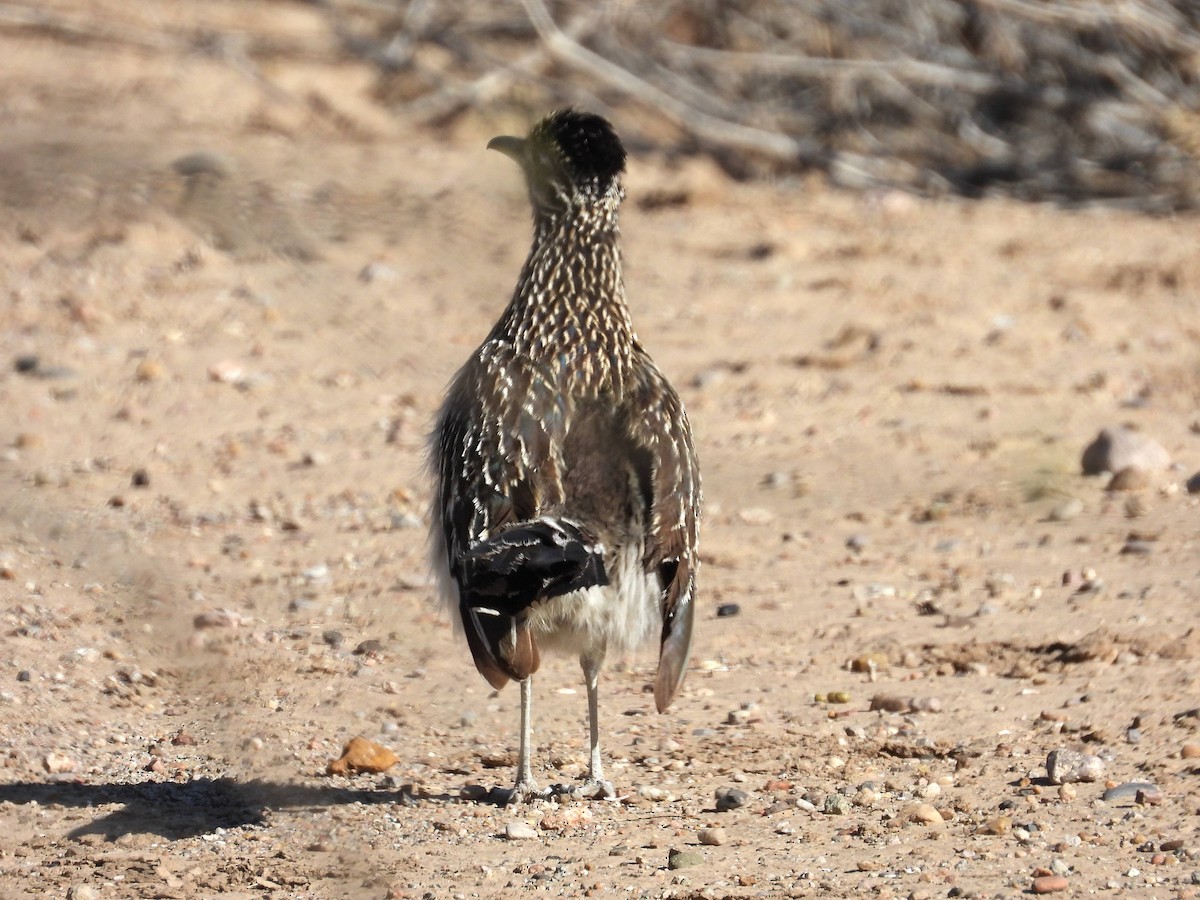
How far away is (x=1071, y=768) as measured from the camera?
513 cm

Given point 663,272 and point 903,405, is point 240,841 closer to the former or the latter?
point 903,405

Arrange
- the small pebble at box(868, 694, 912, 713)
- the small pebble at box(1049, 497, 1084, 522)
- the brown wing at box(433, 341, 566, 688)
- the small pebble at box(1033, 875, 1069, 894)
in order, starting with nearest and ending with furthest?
the small pebble at box(1033, 875, 1069, 894), the brown wing at box(433, 341, 566, 688), the small pebble at box(868, 694, 912, 713), the small pebble at box(1049, 497, 1084, 522)

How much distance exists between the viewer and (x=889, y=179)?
13.5 m

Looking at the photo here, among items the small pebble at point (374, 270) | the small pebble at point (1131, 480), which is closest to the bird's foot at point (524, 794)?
the small pebble at point (374, 270)

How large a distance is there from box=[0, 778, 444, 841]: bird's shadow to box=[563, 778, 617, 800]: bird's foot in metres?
0.46

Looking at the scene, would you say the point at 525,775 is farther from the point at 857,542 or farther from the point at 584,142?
the point at 857,542

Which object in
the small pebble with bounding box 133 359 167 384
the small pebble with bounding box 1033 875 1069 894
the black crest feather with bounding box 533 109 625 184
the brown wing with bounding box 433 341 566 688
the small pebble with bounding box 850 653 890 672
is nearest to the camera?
the small pebble with bounding box 1033 875 1069 894

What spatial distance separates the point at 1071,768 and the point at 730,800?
1010mm

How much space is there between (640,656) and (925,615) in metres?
1.12

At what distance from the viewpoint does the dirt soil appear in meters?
2.37

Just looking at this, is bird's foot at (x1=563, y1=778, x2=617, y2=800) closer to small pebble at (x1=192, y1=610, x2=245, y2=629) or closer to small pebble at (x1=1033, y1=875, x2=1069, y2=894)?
small pebble at (x1=1033, y1=875, x2=1069, y2=894)

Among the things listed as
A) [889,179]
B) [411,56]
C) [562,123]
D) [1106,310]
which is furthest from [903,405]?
[411,56]

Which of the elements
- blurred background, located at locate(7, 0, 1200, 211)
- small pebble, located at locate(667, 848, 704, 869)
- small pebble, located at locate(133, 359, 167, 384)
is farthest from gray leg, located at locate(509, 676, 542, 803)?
blurred background, located at locate(7, 0, 1200, 211)

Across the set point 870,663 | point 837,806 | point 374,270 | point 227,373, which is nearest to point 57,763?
point 837,806
